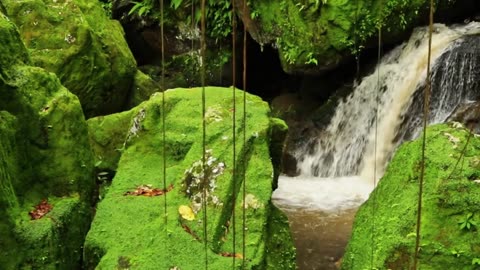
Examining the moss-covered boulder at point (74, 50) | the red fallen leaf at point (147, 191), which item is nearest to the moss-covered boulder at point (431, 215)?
the red fallen leaf at point (147, 191)

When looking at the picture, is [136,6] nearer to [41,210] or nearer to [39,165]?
[39,165]

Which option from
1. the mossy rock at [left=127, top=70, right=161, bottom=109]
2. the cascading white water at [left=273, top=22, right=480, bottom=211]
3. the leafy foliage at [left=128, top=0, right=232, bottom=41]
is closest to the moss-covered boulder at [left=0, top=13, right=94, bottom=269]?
the cascading white water at [left=273, top=22, right=480, bottom=211]

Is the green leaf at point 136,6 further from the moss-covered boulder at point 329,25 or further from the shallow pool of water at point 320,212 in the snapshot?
the shallow pool of water at point 320,212

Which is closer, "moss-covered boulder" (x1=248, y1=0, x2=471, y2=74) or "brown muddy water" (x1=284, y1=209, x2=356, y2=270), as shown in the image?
"brown muddy water" (x1=284, y1=209, x2=356, y2=270)

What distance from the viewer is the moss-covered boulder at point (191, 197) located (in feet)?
14.0

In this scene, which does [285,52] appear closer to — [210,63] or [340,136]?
[340,136]

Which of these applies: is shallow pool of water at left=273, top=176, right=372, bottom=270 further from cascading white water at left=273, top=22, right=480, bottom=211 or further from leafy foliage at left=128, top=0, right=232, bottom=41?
leafy foliage at left=128, top=0, right=232, bottom=41

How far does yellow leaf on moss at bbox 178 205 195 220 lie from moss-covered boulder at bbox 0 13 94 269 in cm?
108

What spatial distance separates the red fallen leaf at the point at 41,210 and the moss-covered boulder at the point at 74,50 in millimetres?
3395

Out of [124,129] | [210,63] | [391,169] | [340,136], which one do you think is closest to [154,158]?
[124,129]

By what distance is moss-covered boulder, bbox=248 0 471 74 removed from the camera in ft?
29.0

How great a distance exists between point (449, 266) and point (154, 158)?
2.94 metres

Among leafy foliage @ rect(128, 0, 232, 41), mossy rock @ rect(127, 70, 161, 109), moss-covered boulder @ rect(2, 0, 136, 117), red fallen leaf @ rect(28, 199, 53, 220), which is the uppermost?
leafy foliage @ rect(128, 0, 232, 41)

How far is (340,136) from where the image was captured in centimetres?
955
